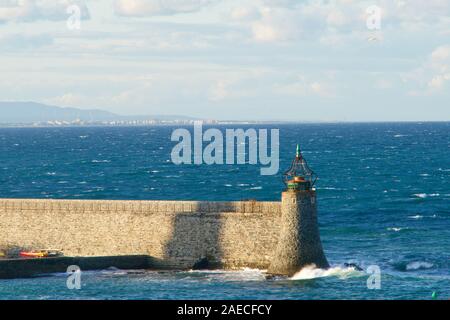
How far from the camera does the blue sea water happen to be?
63875 mm

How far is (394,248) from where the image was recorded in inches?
3135

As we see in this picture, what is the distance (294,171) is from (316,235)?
13.5ft

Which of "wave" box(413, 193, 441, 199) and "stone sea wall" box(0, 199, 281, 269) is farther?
"wave" box(413, 193, 441, 199)

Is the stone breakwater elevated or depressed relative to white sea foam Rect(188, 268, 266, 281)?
elevated

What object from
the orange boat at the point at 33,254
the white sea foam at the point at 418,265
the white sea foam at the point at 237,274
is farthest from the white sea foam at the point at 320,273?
the orange boat at the point at 33,254

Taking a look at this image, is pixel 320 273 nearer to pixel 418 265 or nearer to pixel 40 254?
pixel 418 265

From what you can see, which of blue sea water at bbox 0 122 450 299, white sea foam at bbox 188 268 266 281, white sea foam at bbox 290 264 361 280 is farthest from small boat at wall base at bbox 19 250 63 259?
white sea foam at bbox 290 264 361 280

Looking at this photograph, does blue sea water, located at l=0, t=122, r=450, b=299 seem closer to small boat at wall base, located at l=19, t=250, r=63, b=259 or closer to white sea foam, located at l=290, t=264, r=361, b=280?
white sea foam, located at l=290, t=264, r=361, b=280

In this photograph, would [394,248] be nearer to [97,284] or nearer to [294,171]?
[294,171]

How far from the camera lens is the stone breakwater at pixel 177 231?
2608 inches

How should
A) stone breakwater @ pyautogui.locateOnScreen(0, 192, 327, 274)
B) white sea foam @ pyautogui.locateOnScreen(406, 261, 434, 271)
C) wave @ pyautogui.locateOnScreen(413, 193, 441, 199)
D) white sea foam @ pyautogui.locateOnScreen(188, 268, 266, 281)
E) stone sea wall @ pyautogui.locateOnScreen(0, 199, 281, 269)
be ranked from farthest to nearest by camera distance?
wave @ pyautogui.locateOnScreen(413, 193, 441, 199), white sea foam @ pyautogui.locateOnScreen(406, 261, 434, 271), stone sea wall @ pyautogui.locateOnScreen(0, 199, 281, 269), white sea foam @ pyautogui.locateOnScreen(188, 268, 266, 281), stone breakwater @ pyautogui.locateOnScreen(0, 192, 327, 274)

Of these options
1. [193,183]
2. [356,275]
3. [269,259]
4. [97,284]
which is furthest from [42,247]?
[193,183]

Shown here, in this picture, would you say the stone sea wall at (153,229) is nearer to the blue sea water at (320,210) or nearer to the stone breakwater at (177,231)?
the stone breakwater at (177,231)

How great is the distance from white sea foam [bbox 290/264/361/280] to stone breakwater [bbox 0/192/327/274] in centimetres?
43
